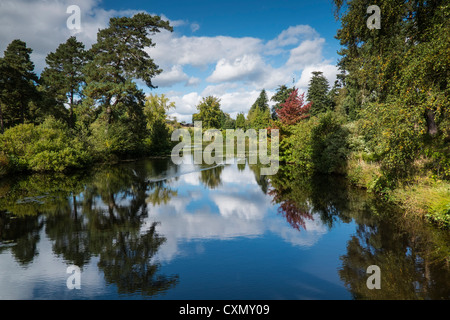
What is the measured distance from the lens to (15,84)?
2573 cm

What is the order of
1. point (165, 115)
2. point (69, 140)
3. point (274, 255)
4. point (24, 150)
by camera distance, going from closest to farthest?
point (274, 255)
point (24, 150)
point (69, 140)
point (165, 115)

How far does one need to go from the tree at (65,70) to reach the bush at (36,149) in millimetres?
15325

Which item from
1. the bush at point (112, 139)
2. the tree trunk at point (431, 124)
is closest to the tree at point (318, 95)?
the bush at point (112, 139)

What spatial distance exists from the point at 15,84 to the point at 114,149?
12066 mm

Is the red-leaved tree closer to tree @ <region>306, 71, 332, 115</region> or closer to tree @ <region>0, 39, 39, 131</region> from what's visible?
tree @ <region>306, 71, 332, 115</region>

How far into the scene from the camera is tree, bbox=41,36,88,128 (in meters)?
31.5

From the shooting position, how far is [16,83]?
2570 cm

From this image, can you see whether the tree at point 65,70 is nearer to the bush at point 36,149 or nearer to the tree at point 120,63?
the tree at point 120,63

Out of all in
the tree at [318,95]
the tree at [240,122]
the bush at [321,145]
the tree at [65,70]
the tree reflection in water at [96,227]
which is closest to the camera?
the tree reflection in water at [96,227]

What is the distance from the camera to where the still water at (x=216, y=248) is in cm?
456

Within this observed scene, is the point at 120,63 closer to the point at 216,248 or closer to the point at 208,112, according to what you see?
the point at 216,248

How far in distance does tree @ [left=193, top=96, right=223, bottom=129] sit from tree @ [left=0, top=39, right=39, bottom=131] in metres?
35.5
